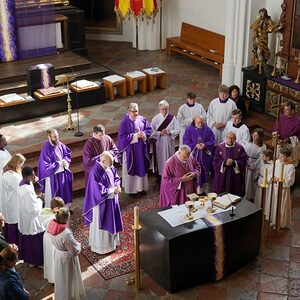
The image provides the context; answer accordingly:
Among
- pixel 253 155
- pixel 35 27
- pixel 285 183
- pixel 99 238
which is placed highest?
pixel 35 27

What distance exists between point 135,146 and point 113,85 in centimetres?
337

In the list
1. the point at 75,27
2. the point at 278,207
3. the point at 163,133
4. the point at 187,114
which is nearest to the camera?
the point at 278,207

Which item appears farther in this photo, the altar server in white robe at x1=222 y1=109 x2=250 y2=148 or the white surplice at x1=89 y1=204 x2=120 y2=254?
the altar server in white robe at x1=222 y1=109 x2=250 y2=148

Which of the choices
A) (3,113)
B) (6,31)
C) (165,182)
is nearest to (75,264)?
(165,182)

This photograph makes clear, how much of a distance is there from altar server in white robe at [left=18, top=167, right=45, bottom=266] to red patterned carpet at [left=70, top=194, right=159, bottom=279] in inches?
29.5

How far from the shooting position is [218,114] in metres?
10.9

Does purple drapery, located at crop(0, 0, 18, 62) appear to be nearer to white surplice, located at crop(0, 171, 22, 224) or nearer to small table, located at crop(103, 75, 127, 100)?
small table, located at crop(103, 75, 127, 100)

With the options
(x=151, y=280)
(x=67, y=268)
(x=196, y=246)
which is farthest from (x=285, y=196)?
(x=67, y=268)

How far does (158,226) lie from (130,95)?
20.4ft

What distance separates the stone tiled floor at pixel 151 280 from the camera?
787 centimetres

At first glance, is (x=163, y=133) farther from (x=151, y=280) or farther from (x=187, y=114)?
(x=151, y=280)

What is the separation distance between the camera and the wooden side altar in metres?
7.57

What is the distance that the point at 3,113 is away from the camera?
11.9 metres

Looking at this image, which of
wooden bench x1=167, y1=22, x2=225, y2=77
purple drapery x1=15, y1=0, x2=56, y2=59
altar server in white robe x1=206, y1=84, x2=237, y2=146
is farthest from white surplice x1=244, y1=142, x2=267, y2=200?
purple drapery x1=15, y1=0, x2=56, y2=59
